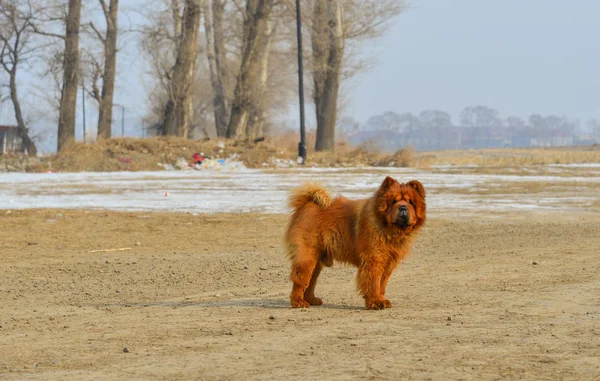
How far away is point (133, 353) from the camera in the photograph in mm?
7125

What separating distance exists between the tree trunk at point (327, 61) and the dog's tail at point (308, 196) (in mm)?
37364

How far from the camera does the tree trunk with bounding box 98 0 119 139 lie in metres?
45.7

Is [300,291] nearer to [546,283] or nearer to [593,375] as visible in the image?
[546,283]

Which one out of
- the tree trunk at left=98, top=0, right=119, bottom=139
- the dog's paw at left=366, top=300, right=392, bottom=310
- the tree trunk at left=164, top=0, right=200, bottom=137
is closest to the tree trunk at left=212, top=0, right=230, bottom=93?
the tree trunk at left=98, top=0, right=119, bottom=139

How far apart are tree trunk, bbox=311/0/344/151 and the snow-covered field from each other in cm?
1108

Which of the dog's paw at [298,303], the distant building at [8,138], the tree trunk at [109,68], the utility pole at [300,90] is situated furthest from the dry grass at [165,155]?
the distant building at [8,138]

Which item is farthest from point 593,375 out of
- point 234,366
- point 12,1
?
point 12,1

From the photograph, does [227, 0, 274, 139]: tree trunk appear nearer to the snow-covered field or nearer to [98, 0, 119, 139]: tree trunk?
[98, 0, 119, 139]: tree trunk

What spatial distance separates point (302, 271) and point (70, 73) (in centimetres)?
3671

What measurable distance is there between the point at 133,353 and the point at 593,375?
3.07m

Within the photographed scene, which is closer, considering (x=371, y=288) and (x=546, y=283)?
(x=371, y=288)

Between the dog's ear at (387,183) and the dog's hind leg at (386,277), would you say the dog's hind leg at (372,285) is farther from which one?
the dog's ear at (387,183)

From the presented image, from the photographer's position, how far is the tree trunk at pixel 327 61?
46.6 meters

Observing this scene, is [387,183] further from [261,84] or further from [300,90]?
[261,84]
